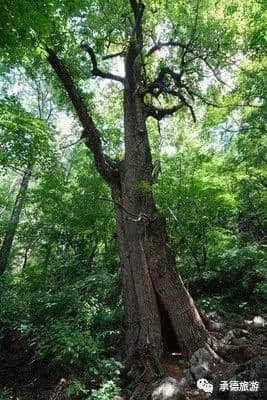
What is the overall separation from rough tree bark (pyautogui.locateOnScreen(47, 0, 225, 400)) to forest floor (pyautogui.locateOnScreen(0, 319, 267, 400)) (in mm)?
302

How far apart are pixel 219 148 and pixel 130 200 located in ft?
28.5

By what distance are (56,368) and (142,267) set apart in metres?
2.18

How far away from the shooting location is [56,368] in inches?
221

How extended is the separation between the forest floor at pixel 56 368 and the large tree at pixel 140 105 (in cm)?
31

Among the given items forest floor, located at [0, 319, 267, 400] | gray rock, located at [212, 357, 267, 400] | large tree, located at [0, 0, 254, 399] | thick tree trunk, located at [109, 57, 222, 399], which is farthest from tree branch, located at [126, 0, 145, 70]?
gray rock, located at [212, 357, 267, 400]

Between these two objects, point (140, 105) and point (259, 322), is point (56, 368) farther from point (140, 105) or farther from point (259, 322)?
point (140, 105)

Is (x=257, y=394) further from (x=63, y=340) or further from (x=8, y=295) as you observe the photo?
(x=8, y=295)

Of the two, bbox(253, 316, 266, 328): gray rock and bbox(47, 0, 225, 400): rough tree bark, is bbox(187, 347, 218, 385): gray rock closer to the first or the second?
bbox(47, 0, 225, 400): rough tree bark

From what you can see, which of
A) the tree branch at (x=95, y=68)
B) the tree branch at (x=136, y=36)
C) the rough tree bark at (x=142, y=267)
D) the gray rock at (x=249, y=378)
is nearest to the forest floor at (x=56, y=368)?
the rough tree bark at (x=142, y=267)

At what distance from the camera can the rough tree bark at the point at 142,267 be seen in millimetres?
5387

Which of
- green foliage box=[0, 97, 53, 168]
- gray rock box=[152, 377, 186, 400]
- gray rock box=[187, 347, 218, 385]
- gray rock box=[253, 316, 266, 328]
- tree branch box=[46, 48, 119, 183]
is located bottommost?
gray rock box=[152, 377, 186, 400]

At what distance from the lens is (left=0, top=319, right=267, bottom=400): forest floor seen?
5.09 m

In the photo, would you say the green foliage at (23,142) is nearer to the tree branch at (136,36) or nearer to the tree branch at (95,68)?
the tree branch at (95,68)

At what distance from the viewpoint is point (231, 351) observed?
538cm
